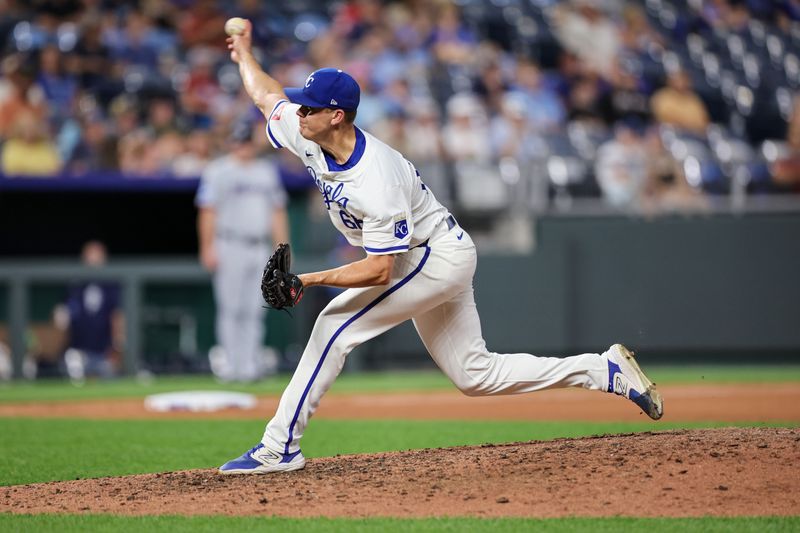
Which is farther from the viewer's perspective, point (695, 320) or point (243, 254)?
point (695, 320)

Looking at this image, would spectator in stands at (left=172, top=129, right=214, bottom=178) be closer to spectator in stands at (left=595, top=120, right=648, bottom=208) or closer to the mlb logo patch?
spectator in stands at (left=595, top=120, right=648, bottom=208)

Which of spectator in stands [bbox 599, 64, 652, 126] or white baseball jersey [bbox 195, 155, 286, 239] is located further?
spectator in stands [bbox 599, 64, 652, 126]

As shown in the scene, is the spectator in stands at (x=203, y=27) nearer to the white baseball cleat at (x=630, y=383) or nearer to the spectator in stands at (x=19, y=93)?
the spectator in stands at (x=19, y=93)

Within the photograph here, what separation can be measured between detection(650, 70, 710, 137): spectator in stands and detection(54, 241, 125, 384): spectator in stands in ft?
24.2

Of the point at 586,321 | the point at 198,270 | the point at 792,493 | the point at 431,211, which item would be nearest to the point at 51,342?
the point at 198,270

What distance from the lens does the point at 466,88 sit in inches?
583

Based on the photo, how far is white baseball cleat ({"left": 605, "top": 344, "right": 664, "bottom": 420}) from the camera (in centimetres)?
563

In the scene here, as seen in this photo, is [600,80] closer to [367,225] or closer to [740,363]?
[740,363]

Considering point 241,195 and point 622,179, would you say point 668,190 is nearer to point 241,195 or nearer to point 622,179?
point 622,179

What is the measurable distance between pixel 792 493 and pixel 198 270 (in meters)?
8.37

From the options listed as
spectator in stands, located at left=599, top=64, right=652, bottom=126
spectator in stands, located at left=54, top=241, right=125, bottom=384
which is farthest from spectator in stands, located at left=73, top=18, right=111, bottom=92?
spectator in stands, located at left=599, top=64, right=652, bottom=126

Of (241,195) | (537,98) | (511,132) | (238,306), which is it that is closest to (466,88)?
(537,98)

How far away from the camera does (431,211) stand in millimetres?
5398

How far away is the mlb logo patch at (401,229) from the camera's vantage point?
5035 millimetres
